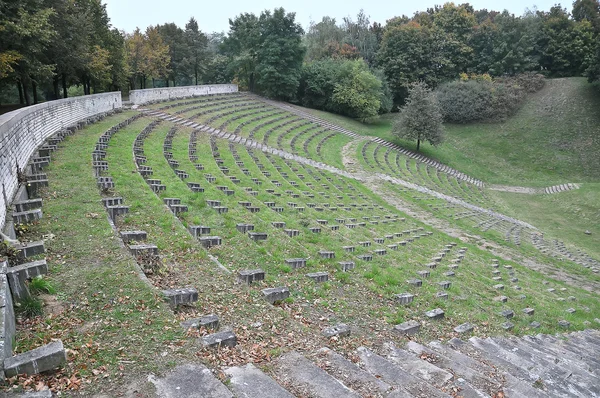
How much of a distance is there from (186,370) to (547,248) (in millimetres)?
23045

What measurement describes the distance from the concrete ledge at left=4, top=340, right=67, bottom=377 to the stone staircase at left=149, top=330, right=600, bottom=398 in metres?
1.20

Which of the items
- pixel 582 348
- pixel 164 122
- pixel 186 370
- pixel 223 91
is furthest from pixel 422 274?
pixel 223 91

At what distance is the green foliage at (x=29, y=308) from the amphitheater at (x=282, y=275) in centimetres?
13

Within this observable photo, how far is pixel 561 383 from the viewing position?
656 cm

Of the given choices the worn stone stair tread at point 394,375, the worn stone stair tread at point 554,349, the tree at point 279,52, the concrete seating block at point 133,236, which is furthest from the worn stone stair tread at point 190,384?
the tree at point 279,52

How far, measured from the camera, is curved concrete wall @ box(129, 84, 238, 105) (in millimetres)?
34000

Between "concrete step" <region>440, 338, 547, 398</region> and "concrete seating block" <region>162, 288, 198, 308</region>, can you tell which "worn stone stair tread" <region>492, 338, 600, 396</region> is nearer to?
"concrete step" <region>440, 338, 547, 398</region>

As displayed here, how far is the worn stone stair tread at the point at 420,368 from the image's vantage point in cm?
560

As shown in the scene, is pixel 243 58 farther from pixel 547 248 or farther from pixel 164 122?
pixel 547 248

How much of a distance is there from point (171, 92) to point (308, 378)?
129ft

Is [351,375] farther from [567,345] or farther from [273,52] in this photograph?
[273,52]

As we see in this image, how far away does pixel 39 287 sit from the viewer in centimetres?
623

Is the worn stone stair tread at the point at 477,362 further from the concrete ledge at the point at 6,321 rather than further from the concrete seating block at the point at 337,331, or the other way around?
the concrete ledge at the point at 6,321

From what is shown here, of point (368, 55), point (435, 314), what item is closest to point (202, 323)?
point (435, 314)
